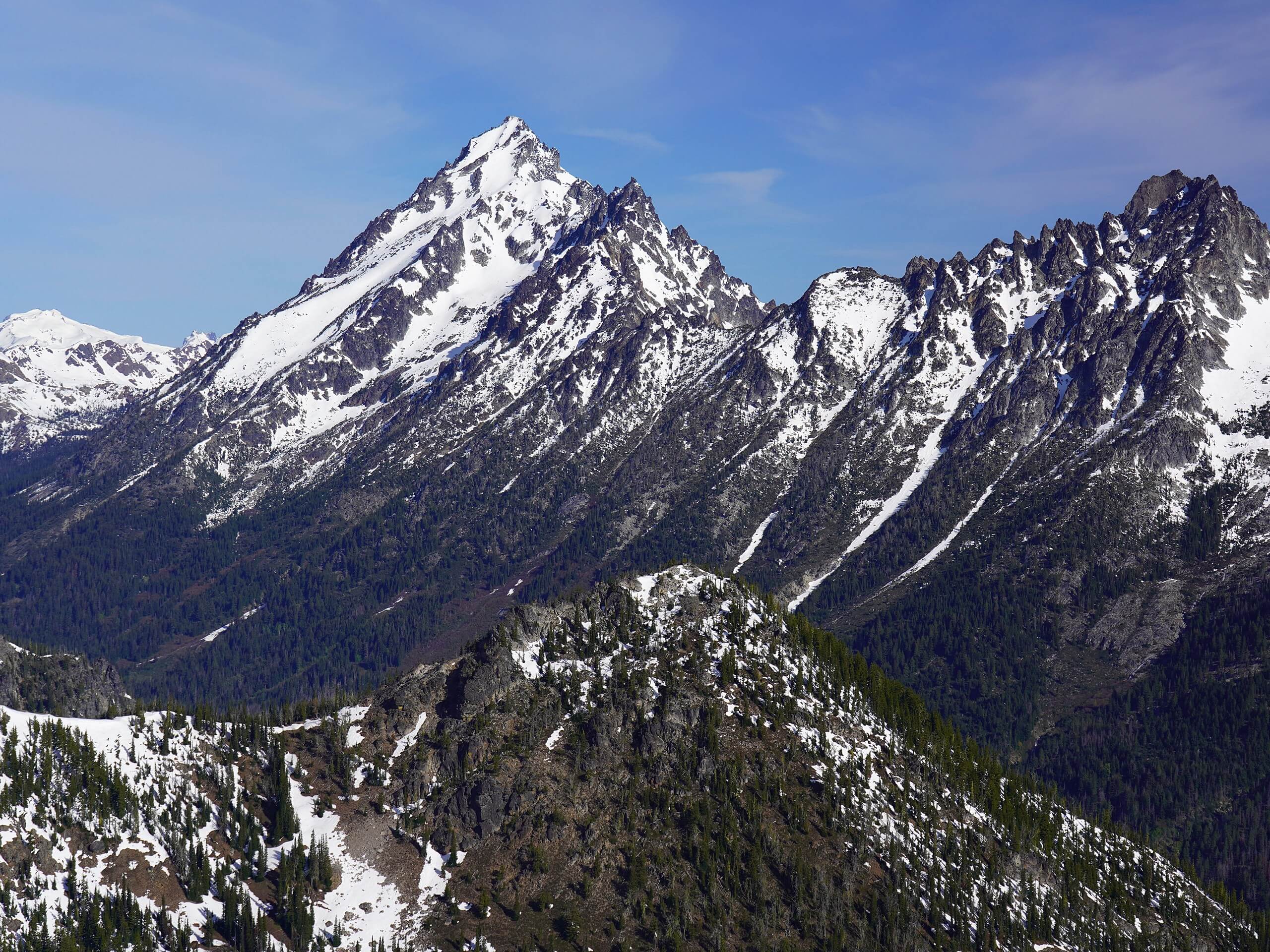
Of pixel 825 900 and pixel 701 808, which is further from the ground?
pixel 701 808

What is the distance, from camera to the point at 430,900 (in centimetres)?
14038

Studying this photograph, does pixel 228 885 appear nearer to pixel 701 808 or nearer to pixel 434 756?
pixel 434 756

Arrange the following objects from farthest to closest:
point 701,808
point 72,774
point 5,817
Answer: point 701,808 < point 72,774 < point 5,817

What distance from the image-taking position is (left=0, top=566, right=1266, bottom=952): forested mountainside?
135125 millimetres

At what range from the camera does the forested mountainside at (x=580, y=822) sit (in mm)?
135125

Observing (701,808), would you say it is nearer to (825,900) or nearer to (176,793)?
(825,900)

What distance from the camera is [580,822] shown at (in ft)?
504

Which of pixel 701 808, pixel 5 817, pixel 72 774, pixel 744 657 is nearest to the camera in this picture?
pixel 5 817

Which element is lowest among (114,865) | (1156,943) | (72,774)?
(1156,943)

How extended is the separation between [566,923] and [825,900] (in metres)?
33.0

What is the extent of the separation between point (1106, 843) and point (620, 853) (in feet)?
289

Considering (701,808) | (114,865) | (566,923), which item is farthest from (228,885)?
(701,808)

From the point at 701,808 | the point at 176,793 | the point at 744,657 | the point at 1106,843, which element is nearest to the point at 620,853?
the point at 701,808

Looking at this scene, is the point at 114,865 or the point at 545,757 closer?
the point at 114,865
